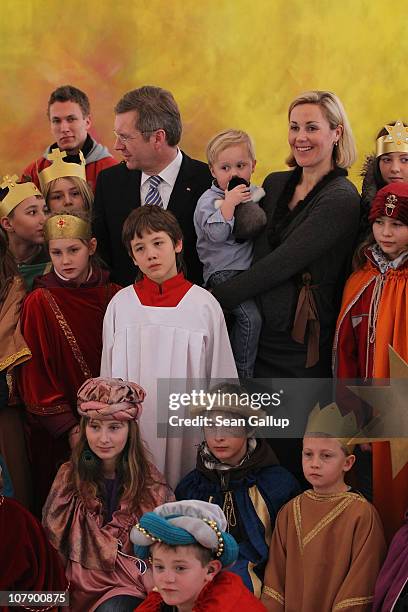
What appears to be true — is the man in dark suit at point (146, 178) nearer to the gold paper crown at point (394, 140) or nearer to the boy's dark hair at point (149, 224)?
the boy's dark hair at point (149, 224)

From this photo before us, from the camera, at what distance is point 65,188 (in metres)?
4.50

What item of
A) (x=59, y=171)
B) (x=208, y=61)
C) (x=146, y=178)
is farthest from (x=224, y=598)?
(x=208, y=61)

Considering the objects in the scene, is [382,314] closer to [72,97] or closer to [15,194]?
[15,194]

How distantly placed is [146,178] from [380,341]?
120 centimetres

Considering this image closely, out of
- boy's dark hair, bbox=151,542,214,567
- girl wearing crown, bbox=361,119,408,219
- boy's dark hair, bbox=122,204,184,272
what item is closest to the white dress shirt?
boy's dark hair, bbox=122,204,184,272

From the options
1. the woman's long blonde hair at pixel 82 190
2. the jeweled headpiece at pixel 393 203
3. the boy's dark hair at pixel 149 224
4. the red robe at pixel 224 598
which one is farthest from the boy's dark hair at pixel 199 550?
the woman's long blonde hair at pixel 82 190

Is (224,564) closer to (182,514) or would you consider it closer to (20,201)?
(182,514)

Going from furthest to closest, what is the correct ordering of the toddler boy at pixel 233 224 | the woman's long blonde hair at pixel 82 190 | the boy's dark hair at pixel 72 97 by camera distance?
the boy's dark hair at pixel 72 97
the woman's long blonde hair at pixel 82 190
the toddler boy at pixel 233 224

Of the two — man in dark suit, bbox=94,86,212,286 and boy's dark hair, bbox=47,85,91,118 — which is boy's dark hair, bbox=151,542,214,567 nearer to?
man in dark suit, bbox=94,86,212,286

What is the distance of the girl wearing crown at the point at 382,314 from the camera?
388 cm

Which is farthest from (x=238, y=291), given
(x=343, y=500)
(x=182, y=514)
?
(x=182, y=514)

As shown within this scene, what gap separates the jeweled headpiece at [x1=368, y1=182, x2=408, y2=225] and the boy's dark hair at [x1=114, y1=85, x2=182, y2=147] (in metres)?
0.95

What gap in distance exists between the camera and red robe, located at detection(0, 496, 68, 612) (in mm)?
3416

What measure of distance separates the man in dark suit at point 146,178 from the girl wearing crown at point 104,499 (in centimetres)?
85
